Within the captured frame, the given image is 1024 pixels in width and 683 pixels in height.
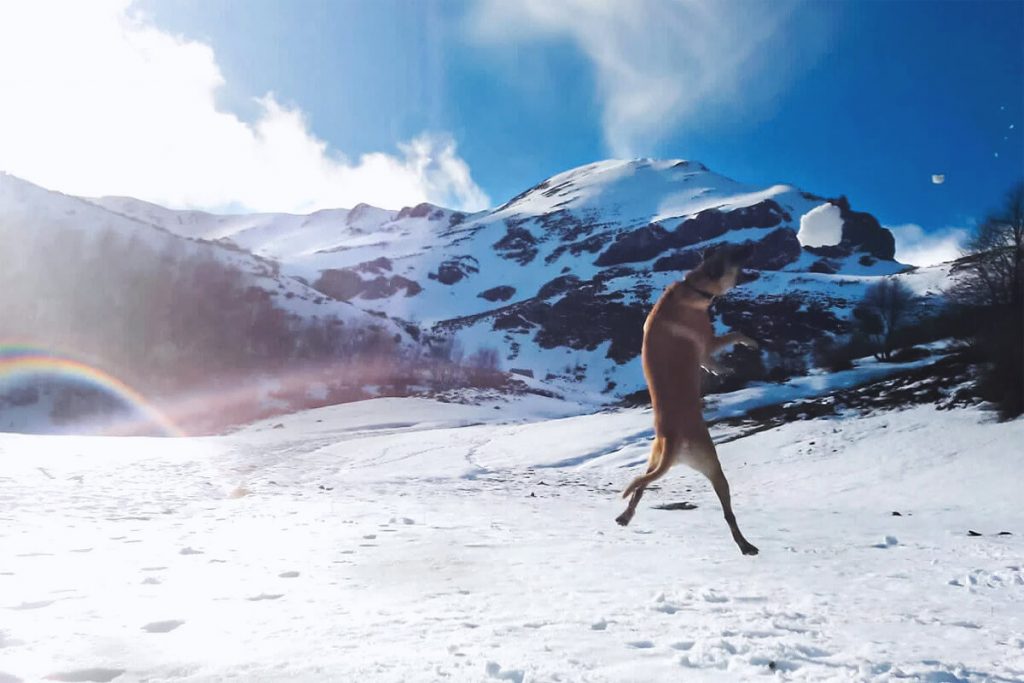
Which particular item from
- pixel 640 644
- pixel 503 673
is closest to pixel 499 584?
pixel 640 644

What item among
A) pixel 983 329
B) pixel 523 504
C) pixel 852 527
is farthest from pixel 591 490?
pixel 983 329

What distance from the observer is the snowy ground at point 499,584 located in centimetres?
354

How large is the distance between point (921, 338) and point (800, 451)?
116 feet

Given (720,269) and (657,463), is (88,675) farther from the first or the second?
(720,269)

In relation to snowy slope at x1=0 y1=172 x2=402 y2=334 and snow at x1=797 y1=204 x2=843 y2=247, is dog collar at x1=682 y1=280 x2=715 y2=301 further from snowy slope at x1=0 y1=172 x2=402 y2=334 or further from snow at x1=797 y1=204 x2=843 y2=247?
snowy slope at x1=0 y1=172 x2=402 y2=334

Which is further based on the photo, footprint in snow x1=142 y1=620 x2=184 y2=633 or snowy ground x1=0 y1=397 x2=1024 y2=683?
footprint in snow x1=142 y1=620 x2=184 y2=633

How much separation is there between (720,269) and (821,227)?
1.37 m

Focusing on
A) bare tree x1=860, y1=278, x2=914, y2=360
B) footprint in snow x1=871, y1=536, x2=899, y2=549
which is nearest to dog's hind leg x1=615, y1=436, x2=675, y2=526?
footprint in snow x1=871, y1=536, x2=899, y2=549

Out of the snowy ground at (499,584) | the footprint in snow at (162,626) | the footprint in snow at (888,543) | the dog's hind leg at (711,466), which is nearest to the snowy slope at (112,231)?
the snowy ground at (499,584)

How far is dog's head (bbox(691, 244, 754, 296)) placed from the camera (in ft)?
4.77

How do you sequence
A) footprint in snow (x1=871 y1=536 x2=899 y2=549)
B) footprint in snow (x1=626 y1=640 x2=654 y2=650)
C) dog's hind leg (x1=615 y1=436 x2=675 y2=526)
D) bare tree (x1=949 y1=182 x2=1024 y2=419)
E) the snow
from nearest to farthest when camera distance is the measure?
dog's hind leg (x1=615 y1=436 x2=675 y2=526), the snow, footprint in snow (x1=626 y1=640 x2=654 y2=650), footprint in snow (x1=871 y1=536 x2=899 y2=549), bare tree (x1=949 y1=182 x2=1024 y2=419)

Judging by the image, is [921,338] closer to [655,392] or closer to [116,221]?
[655,392]

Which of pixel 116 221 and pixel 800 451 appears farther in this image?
pixel 116 221

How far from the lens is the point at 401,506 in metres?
13.6
